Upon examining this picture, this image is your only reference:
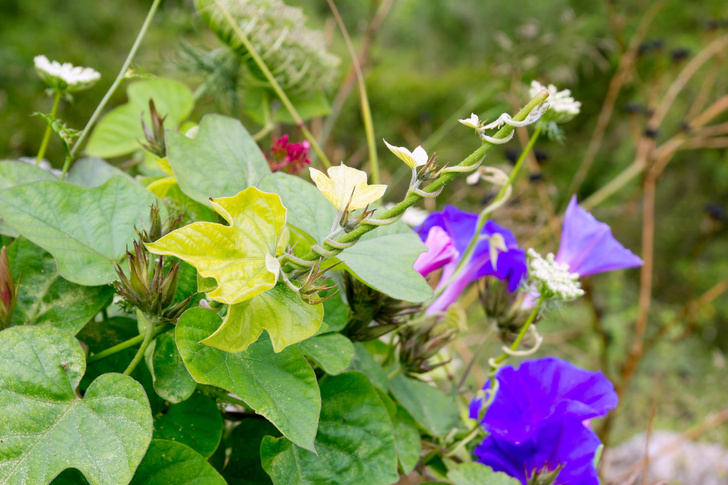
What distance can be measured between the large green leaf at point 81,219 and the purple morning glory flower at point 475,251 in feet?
0.59

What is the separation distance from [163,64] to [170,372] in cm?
44

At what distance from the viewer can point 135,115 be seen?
1.54 ft

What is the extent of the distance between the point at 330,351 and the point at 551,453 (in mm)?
152

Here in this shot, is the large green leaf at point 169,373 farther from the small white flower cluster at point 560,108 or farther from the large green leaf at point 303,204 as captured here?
the small white flower cluster at point 560,108

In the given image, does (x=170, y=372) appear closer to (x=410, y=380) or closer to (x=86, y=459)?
(x=86, y=459)

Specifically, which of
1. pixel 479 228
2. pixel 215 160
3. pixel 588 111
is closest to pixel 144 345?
pixel 215 160

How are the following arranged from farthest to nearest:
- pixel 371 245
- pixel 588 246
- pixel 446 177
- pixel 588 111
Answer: pixel 588 111, pixel 588 246, pixel 371 245, pixel 446 177

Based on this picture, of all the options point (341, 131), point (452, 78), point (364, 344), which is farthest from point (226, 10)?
point (452, 78)

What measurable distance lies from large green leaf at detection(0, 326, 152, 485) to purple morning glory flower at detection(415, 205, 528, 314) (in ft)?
0.65

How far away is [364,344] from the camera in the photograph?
1.18 ft

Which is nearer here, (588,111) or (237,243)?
(237,243)

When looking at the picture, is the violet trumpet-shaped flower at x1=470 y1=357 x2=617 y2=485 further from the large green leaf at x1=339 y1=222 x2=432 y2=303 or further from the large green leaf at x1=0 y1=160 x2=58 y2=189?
the large green leaf at x1=0 y1=160 x2=58 y2=189

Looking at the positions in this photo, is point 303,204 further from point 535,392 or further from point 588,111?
point 588,111

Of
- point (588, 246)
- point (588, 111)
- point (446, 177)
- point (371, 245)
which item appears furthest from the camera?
point (588, 111)
